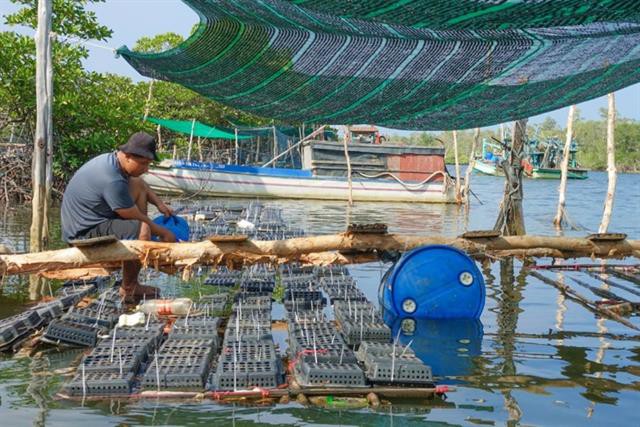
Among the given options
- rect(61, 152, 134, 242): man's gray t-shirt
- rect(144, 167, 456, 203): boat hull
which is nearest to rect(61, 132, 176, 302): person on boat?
rect(61, 152, 134, 242): man's gray t-shirt

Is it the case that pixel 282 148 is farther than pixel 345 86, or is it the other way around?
pixel 282 148

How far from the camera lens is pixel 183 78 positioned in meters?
7.82

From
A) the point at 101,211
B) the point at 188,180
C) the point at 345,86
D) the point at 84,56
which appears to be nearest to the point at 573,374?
the point at 345,86

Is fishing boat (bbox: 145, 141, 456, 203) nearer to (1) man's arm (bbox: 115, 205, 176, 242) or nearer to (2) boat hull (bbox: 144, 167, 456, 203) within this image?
(2) boat hull (bbox: 144, 167, 456, 203)

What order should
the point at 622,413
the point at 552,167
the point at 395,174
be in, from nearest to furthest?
the point at 622,413
the point at 395,174
the point at 552,167

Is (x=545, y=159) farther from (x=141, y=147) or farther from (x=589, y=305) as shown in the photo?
(x=141, y=147)

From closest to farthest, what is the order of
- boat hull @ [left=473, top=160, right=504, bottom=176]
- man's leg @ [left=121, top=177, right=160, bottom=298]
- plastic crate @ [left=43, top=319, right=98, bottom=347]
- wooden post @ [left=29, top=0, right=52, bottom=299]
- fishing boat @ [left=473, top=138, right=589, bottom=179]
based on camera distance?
1. plastic crate @ [left=43, top=319, right=98, bottom=347]
2. man's leg @ [left=121, top=177, right=160, bottom=298]
3. wooden post @ [left=29, top=0, right=52, bottom=299]
4. fishing boat @ [left=473, top=138, right=589, bottom=179]
5. boat hull @ [left=473, top=160, right=504, bottom=176]

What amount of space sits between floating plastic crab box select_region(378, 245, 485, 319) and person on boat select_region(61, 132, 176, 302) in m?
2.38

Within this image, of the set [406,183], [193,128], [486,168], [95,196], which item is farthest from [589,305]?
[486,168]

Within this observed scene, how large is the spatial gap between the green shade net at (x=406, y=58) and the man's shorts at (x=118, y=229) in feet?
5.57

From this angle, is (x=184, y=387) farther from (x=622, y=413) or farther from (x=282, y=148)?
(x=282, y=148)

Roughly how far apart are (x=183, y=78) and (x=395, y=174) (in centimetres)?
2361

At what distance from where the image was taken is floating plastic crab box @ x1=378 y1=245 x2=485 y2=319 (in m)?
7.22

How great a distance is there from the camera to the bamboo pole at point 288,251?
6746 mm
